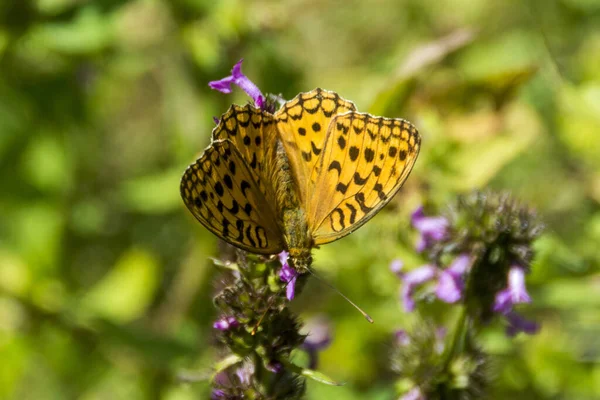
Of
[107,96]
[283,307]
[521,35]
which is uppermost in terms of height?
[521,35]

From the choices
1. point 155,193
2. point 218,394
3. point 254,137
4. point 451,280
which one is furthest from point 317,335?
point 155,193

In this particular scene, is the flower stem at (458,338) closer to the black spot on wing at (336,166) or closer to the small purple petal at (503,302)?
the small purple petal at (503,302)

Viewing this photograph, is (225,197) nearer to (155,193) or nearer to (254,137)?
(254,137)

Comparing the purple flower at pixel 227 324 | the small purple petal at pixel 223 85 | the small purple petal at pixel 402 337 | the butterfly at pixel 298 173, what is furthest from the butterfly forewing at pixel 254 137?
the small purple petal at pixel 402 337

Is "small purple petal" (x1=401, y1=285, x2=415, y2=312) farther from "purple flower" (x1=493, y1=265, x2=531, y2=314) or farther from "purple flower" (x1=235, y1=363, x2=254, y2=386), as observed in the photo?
"purple flower" (x1=235, y1=363, x2=254, y2=386)

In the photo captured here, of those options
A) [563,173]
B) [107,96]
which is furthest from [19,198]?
[563,173]

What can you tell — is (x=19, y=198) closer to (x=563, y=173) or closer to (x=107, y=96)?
(x=107, y=96)
